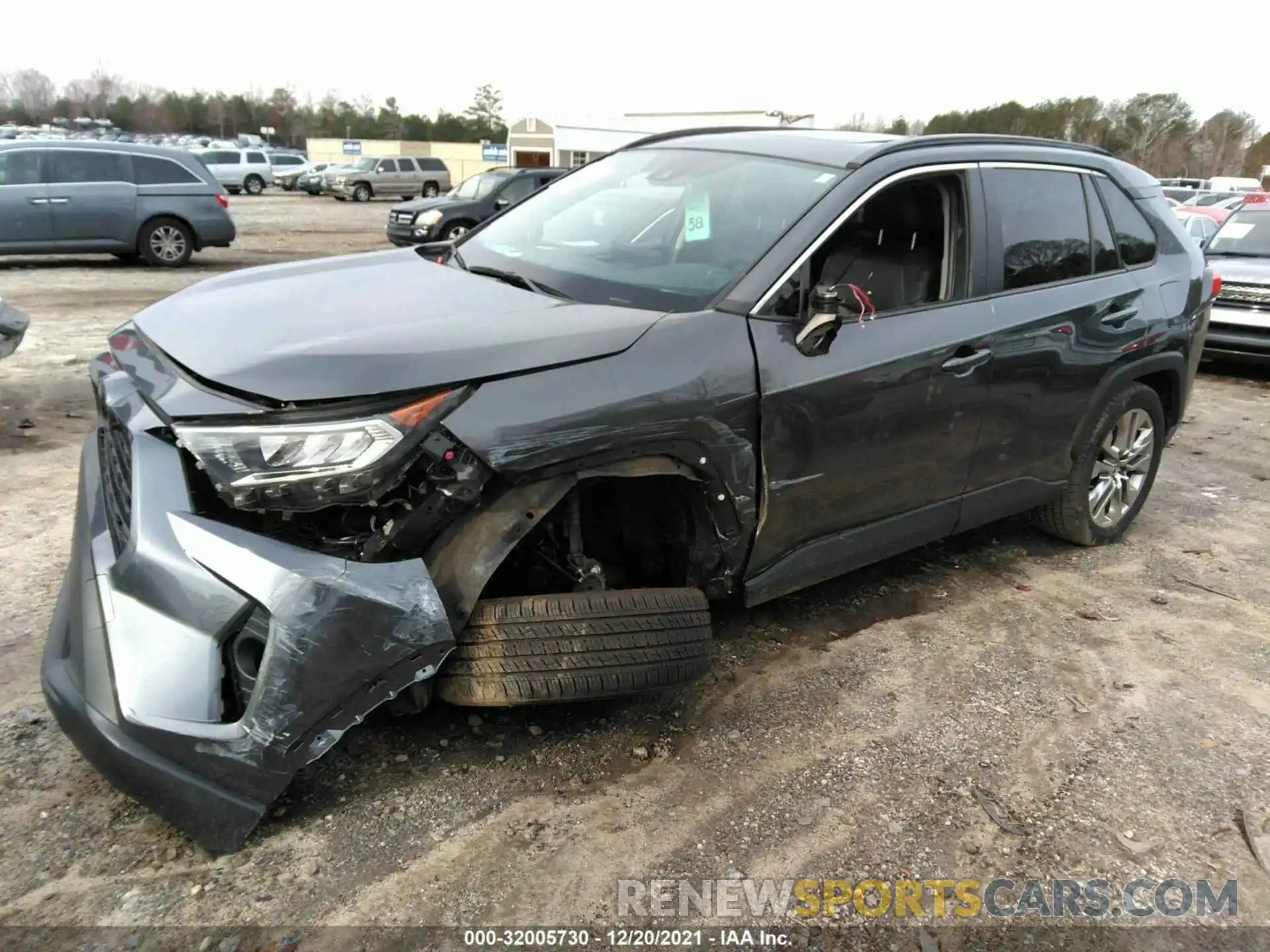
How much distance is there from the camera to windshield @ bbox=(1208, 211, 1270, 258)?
32.6 feet

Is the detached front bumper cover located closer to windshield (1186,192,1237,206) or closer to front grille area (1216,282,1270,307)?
front grille area (1216,282,1270,307)

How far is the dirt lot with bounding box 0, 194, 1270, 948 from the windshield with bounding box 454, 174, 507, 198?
14.9 m

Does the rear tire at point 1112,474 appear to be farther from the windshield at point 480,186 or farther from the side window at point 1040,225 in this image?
the windshield at point 480,186

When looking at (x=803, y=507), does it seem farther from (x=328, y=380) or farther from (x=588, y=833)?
(x=328, y=380)

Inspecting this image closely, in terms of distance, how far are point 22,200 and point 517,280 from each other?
41.5 feet

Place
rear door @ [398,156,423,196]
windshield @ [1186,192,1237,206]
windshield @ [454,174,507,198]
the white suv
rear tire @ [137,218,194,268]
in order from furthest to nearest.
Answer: rear door @ [398,156,423,196] → the white suv → windshield @ [1186,192,1237,206] → windshield @ [454,174,507,198] → rear tire @ [137,218,194,268]

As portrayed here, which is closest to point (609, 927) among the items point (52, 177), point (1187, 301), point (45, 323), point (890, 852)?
point (890, 852)

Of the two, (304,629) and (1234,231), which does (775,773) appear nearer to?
(304,629)

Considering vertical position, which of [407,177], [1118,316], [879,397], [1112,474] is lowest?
[1112,474]

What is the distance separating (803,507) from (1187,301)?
281cm

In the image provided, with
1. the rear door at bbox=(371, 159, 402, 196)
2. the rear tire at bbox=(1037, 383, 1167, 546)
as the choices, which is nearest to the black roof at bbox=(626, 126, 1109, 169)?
the rear tire at bbox=(1037, 383, 1167, 546)

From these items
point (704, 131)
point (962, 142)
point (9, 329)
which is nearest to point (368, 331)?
point (704, 131)

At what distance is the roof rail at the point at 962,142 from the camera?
341 centimetres

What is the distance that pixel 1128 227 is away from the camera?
4332 millimetres
